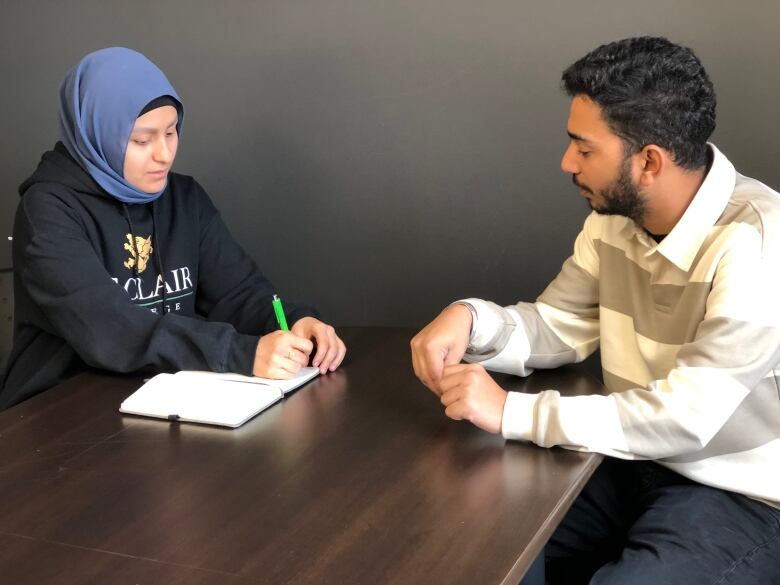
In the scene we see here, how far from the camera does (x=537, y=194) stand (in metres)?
2.22

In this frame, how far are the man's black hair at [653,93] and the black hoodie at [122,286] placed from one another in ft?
2.29

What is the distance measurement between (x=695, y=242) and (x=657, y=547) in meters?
0.44

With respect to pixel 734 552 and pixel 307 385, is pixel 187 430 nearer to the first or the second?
pixel 307 385

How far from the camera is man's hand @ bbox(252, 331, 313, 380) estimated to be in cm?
154

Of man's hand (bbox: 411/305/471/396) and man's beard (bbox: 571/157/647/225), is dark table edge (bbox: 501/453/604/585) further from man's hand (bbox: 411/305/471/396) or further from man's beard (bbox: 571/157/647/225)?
man's beard (bbox: 571/157/647/225)

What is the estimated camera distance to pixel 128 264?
73.0 inches

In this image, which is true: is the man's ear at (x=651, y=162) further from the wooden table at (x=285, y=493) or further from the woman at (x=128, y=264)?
the woman at (x=128, y=264)

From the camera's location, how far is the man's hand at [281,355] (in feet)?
5.07

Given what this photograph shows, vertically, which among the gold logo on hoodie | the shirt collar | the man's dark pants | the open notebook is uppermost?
the shirt collar

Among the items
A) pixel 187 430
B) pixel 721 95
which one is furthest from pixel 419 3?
pixel 187 430

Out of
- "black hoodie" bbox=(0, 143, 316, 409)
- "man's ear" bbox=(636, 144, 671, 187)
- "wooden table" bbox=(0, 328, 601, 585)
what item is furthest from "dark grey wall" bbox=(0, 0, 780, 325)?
"wooden table" bbox=(0, 328, 601, 585)

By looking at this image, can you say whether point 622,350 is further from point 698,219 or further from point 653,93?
point 653,93

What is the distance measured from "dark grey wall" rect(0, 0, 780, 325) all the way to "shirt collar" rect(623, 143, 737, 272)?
674mm

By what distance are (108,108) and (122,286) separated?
0.34m
